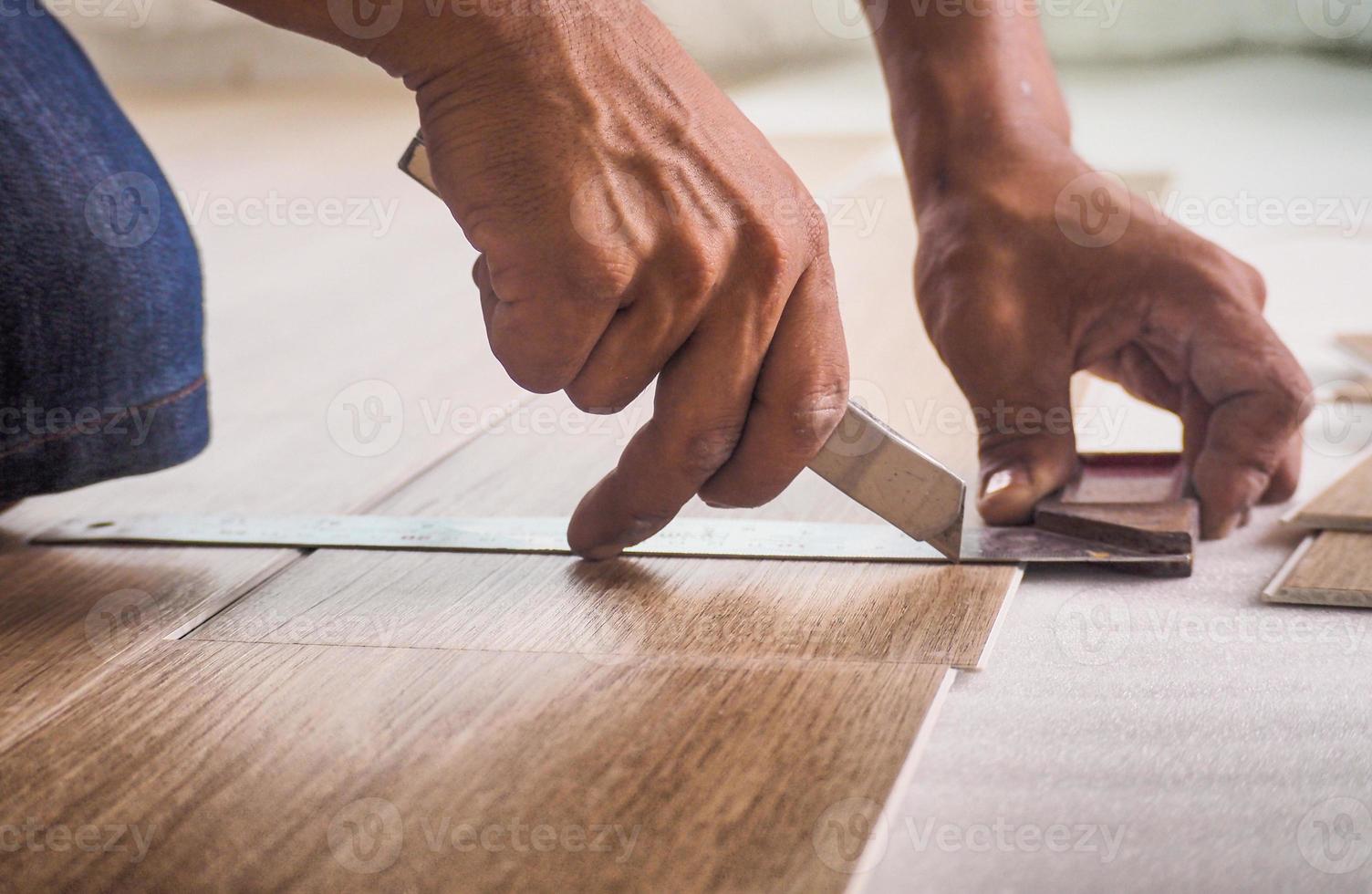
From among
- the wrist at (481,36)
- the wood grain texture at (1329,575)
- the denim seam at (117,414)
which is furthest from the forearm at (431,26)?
the wood grain texture at (1329,575)

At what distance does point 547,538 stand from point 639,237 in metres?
0.41

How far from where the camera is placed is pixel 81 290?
1304 millimetres

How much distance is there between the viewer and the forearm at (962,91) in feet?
4.72

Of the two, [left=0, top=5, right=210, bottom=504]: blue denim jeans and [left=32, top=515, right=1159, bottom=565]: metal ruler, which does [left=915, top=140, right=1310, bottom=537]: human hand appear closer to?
[left=32, top=515, right=1159, bottom=565]: metal ruler

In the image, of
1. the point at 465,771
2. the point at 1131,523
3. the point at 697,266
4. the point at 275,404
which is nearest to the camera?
the point at 465,771

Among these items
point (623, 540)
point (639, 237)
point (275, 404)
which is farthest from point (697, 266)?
point (275, 404)

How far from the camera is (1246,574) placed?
1.18 metres

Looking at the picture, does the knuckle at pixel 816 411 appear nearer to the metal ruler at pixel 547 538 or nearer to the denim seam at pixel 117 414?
the metal ruler at pixel 547 538

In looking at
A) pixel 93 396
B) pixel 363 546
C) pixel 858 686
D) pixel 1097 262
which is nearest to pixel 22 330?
pixel 93 396

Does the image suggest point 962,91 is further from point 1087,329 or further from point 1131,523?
point 1131,523

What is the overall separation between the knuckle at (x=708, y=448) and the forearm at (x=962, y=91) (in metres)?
0.55

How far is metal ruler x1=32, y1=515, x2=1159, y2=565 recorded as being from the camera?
1195mm

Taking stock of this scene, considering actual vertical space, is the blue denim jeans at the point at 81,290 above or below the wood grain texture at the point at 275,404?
above

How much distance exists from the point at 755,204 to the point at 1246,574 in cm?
57
